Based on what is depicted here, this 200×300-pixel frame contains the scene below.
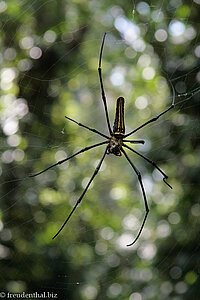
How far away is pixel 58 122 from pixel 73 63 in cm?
106

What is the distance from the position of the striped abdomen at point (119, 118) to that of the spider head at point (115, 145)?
110 mm

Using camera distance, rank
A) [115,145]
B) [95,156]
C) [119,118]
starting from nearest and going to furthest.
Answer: [119,118] < [115,145] < [95,156]

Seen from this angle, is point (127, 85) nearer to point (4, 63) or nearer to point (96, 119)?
point (96, 119)

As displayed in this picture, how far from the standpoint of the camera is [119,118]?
84.7 inches

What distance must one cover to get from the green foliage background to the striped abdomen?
2.61ft

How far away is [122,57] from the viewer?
522 cm

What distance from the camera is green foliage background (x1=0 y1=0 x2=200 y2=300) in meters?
3.33

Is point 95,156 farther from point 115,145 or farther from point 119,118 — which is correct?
point 119,118

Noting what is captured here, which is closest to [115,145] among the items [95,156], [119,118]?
[119,118]

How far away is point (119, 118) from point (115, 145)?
28 cm

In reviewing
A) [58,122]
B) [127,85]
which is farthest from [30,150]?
[127,85]

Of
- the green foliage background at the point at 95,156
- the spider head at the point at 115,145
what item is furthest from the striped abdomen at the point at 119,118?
the green foliage background at the point at 95,156

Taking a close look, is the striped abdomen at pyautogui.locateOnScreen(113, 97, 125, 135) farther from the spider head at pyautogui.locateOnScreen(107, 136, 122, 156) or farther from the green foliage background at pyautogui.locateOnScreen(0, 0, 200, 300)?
the green foliage background at pyautogui.locateOnScreen(0, 0, 200, 300)

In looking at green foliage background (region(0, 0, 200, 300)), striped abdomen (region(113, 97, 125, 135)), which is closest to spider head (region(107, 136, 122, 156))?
striped abdomen (region(113, 97, 125, 135))
